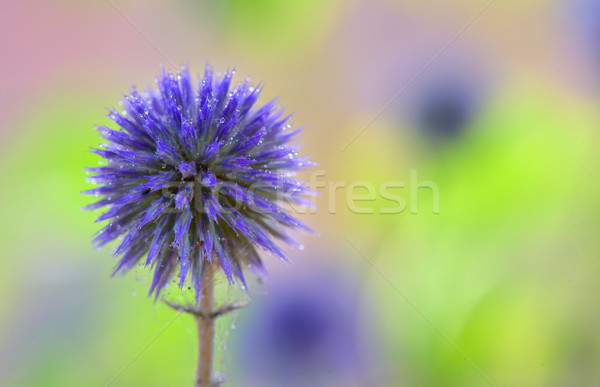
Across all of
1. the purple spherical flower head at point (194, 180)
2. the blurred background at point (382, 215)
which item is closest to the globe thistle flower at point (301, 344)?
the blurred background at point (382, 215)

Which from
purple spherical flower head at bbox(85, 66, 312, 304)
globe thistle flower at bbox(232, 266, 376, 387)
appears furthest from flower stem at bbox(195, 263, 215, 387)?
globe thistle flower at bbox(232, 266, 376, 387)

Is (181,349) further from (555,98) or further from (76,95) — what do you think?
(555,98)

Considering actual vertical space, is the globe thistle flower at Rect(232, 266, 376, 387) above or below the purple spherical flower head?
below

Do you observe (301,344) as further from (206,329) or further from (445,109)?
(445,109)

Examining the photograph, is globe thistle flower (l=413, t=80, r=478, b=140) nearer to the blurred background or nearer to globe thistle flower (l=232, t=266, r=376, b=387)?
the blurred background

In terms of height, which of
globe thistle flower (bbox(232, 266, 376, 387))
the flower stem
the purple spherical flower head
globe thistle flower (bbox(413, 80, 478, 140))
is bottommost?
globe thistle flower (bbox(232, 266, 376, 387))

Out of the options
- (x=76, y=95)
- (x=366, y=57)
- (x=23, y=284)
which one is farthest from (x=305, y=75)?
(x=23, y=284)

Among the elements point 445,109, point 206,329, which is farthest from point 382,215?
point 206,329
